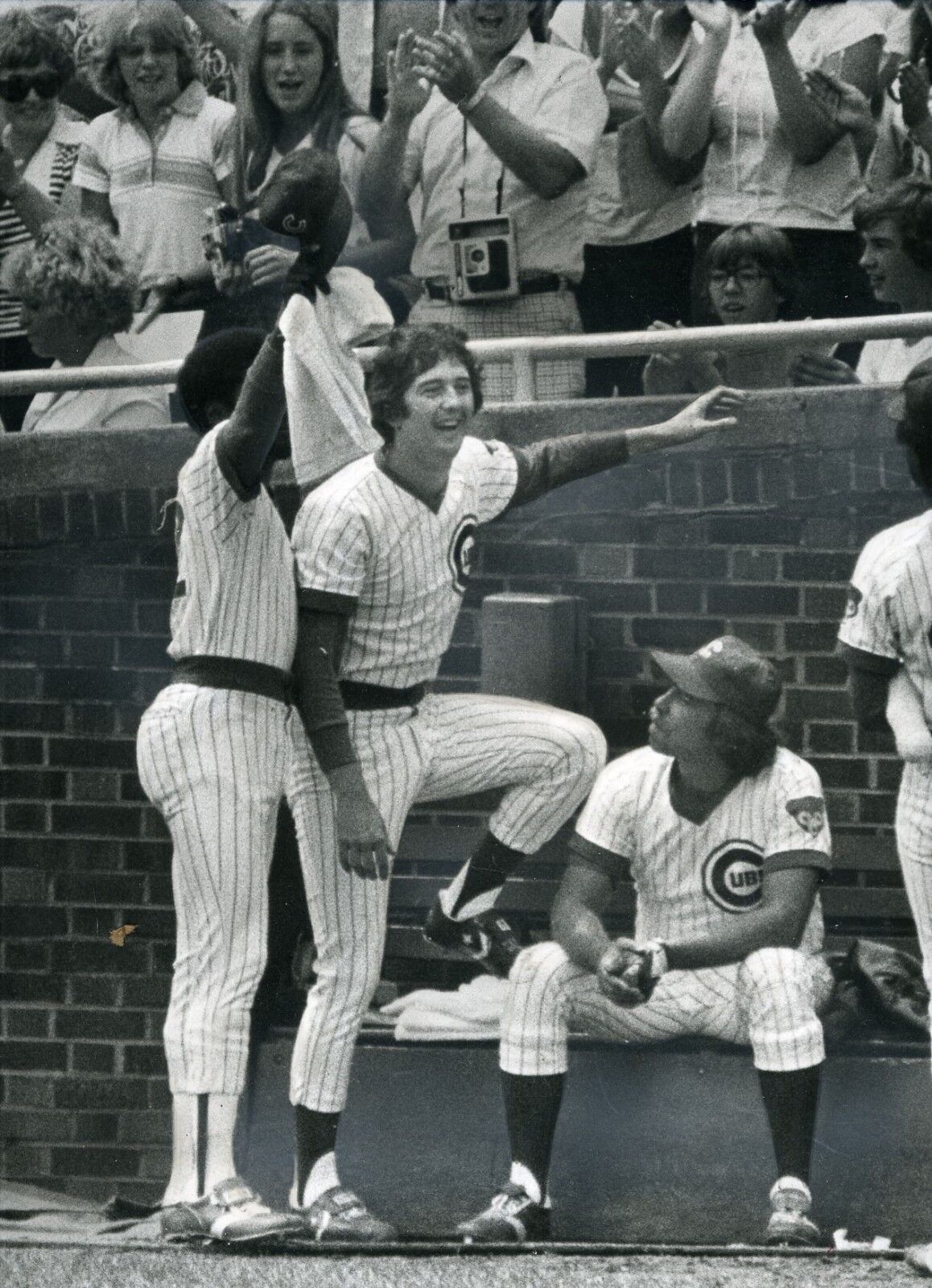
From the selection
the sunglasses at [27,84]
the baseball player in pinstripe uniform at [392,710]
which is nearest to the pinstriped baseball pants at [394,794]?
the baseball player in pinstripe uniform at [392,710]

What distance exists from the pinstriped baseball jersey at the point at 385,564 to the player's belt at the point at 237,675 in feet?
0.58

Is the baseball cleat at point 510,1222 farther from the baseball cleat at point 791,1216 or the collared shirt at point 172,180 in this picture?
the collared shirt at point 172,180

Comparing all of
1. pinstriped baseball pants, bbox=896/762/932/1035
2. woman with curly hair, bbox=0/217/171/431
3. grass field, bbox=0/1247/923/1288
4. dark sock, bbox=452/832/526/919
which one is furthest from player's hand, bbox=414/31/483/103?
grass field, bbox=0/1247/923/1288

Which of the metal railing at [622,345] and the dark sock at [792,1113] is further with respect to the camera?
the metal railing at [622,345]

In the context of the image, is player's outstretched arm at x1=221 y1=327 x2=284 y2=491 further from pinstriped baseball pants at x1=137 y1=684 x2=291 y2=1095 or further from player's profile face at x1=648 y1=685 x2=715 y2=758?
player's profile face at x1=648 y1=685 x2=715 y2=758

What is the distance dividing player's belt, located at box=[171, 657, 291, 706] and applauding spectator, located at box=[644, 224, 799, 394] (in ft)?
4.53

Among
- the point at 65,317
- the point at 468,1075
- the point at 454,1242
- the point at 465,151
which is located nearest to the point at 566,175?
the point at 465,151

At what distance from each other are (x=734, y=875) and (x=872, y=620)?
0.69 m

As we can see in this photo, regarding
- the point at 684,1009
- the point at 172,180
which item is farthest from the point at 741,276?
the point at 684,1009

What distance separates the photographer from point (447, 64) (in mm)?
6020

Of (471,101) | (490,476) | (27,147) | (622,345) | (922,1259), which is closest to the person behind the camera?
(922,1259)

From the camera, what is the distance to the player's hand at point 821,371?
5934mm

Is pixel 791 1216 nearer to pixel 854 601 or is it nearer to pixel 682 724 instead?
pixel 682 724

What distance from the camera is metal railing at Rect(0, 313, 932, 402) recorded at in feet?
18.4
